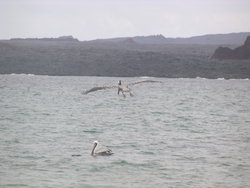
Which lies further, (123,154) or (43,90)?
(43,90)

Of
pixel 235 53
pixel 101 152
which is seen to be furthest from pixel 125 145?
pixel 235 53

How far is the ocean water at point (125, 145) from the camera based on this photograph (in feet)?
59.6

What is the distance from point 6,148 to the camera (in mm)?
22469

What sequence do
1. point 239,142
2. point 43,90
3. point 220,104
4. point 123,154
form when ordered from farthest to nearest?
point 43,90, point 220,104, point 239,142, point 123,154

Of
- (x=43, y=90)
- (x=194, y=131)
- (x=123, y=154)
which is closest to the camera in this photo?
(x=123, y=154)

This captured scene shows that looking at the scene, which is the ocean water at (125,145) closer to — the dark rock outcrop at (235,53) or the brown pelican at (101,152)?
the brown pelican at (101,152)

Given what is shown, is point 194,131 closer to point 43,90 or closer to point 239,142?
point 239,142

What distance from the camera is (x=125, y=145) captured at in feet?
78.5

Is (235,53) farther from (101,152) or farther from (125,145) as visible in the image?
(101,152)

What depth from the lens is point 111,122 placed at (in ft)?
109

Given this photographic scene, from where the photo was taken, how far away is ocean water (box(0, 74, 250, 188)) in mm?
18156

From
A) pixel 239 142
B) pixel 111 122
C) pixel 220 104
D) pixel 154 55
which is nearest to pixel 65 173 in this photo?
pixel 239 142

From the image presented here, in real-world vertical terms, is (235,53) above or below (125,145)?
above

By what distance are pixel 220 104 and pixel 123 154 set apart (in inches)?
1145
